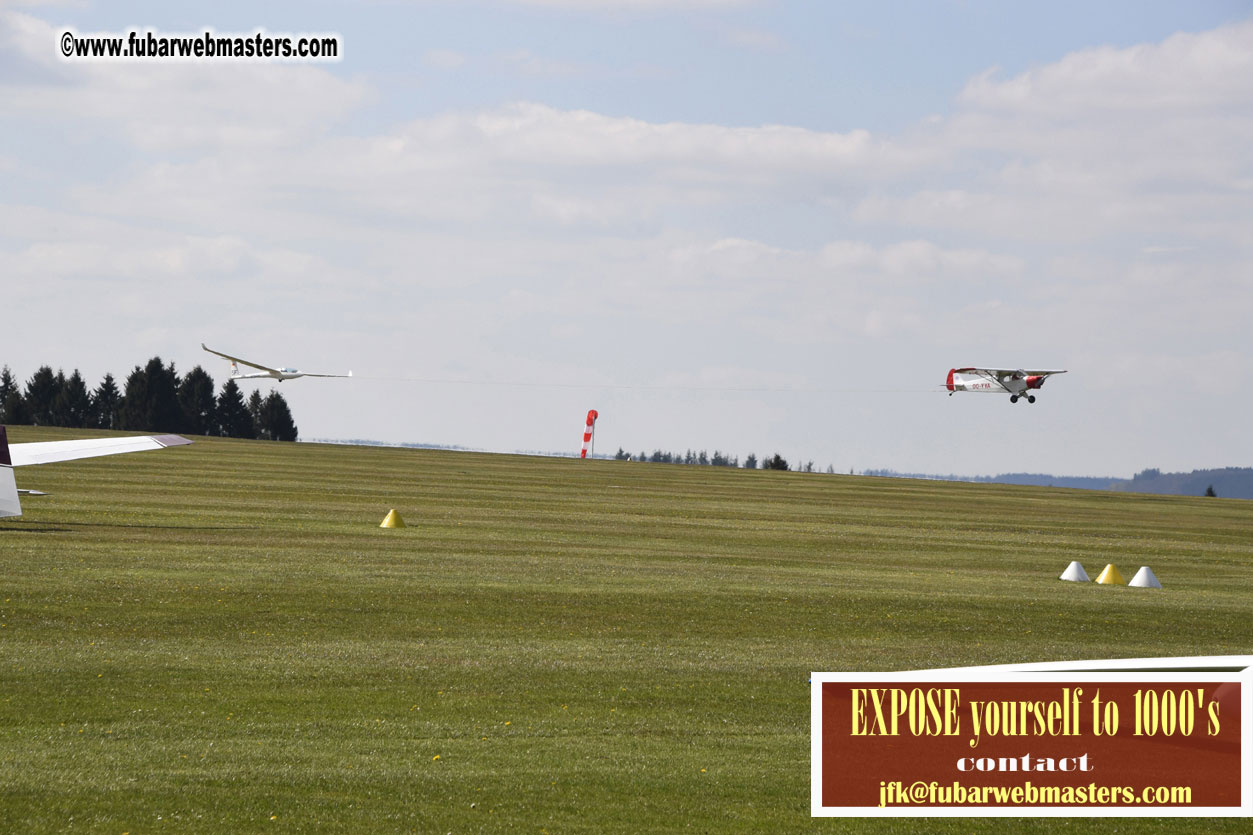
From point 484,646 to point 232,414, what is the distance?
139 metres

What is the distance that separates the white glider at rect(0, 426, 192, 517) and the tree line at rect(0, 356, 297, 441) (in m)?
105

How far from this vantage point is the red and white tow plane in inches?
2135

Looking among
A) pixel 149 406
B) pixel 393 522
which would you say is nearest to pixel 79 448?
pixel 393 522

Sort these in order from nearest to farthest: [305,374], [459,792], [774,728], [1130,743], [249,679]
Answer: [1130,743]
[459,792]
[774,728]
[249,679]
[305,374]

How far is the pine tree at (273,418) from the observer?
15319 cm

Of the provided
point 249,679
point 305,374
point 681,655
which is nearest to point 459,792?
point 249,679

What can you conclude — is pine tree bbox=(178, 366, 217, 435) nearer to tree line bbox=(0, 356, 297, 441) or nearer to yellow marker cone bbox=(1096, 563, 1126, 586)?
tree line bbox=(0, 356, 297, 441)

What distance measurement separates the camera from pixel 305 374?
231 ft

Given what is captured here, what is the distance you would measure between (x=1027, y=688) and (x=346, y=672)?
32.0 feet

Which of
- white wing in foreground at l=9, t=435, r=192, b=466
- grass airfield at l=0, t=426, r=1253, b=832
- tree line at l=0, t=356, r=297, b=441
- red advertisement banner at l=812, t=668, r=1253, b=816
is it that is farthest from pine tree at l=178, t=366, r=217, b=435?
red advertisement banner at l=812, t=668, r=1253, b=816

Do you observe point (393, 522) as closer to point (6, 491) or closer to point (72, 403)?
point (6, 491)

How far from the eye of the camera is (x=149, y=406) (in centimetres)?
14400

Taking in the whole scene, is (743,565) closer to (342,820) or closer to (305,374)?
(342,820)

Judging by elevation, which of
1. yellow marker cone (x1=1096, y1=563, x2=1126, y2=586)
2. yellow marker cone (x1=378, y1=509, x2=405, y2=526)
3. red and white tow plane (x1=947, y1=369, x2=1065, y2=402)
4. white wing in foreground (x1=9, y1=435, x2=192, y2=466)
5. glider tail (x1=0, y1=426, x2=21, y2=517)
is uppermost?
red and white tow plane (x1=947, y1=369, x2=1065, y2=402)
